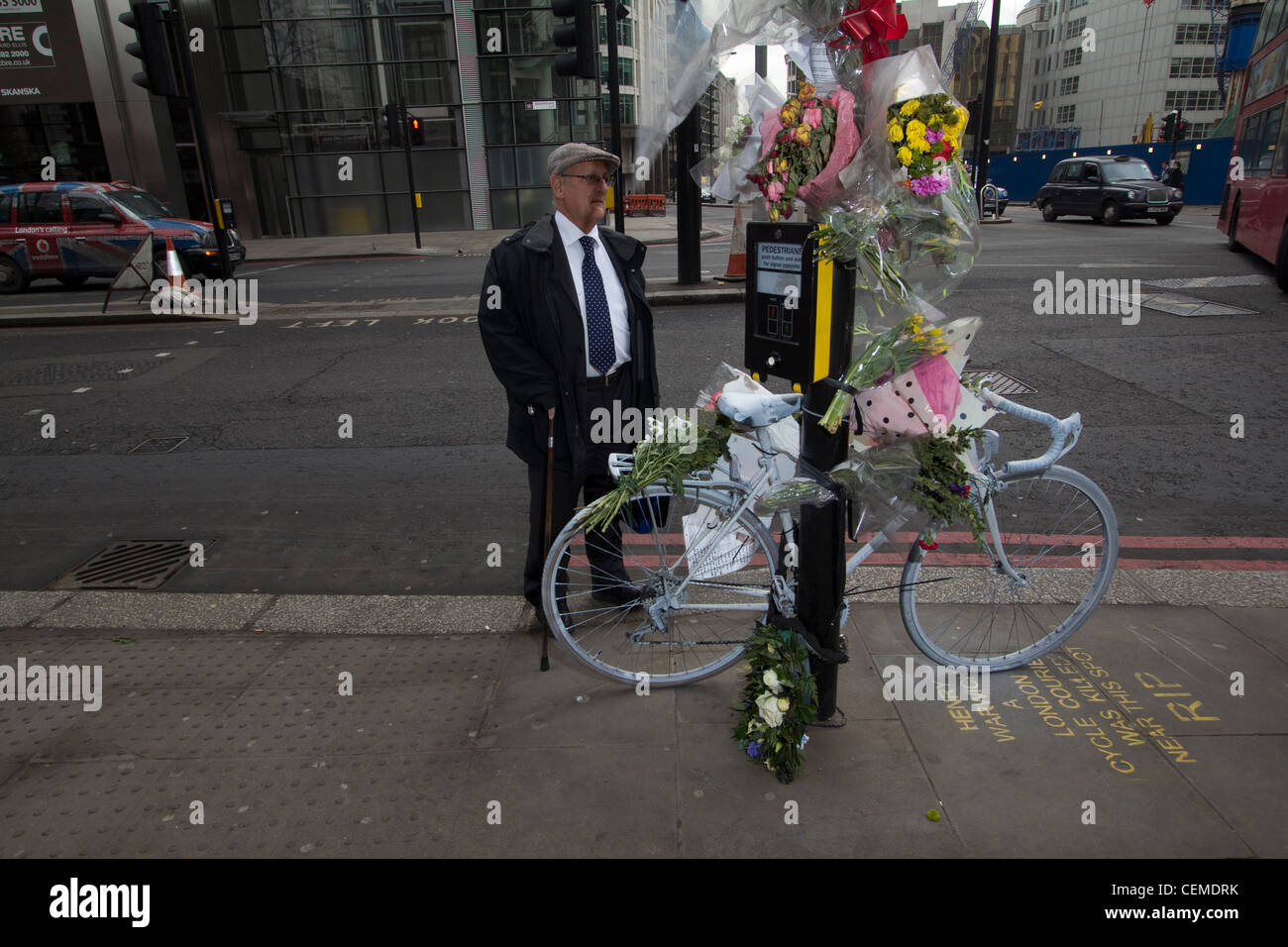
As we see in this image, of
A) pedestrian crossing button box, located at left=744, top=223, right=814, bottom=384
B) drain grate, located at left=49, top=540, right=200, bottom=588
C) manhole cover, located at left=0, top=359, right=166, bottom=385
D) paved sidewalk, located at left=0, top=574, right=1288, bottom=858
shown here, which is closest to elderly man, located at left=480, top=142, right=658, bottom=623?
paved sidewalk, located at left=0, top=574, right=1288, bottom=858

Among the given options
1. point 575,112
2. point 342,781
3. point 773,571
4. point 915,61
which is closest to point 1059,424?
point 773,571

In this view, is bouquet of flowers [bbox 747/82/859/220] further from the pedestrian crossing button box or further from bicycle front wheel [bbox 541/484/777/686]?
bicycle front wheel [bbox 541/484/777/686]

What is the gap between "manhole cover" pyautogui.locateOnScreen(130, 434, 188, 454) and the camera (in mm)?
6176

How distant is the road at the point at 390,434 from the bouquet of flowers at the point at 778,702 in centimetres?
167

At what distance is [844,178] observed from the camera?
2.39m

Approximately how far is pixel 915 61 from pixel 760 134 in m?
0.48

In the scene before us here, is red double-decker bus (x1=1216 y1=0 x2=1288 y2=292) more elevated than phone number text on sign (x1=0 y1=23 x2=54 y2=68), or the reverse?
phone number text on sign (x1=0 y1=23 x2=54 y2=68)

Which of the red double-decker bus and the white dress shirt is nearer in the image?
the white dress shirt

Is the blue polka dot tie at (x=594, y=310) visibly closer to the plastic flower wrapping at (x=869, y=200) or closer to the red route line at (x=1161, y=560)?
the plastic flower wrapping at (x=869, y=200)

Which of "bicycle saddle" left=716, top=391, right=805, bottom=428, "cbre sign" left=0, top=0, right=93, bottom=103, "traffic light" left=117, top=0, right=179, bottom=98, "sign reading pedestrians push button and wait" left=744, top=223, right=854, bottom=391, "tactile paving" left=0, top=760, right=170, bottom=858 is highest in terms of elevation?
"cbre sign" left=0, top=0, right=93, bottom=103
